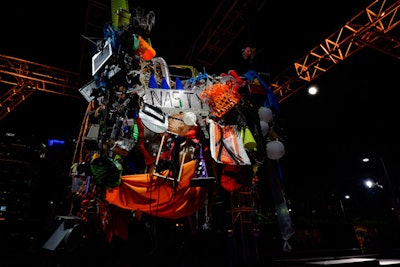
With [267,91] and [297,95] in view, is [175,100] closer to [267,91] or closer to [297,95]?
[267,91]

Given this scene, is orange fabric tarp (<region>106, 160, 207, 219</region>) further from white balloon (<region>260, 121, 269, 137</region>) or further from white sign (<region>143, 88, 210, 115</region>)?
white balloon (<region>260, 121, 269, 137</region>)

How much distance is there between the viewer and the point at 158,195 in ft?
16.6

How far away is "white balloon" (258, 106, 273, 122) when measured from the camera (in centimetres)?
529

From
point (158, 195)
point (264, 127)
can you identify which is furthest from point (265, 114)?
point (158, 195)

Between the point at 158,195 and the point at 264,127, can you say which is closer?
the point at 158,195

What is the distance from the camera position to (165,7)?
24.9 ft

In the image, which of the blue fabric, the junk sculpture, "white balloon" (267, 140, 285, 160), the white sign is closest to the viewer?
the junk sculpture

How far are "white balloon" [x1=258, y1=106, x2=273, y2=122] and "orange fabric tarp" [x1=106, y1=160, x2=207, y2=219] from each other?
1791 mm

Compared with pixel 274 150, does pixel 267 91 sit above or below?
above

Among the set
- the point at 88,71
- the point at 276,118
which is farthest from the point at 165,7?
the point at 276,118

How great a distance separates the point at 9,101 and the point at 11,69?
2280mm

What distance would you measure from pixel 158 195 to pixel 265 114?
9.39 feet

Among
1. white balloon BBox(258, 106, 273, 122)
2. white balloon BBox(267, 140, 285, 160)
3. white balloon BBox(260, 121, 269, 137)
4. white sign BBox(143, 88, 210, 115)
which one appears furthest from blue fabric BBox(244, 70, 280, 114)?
white sign BBox(143, 88, 210, 115)

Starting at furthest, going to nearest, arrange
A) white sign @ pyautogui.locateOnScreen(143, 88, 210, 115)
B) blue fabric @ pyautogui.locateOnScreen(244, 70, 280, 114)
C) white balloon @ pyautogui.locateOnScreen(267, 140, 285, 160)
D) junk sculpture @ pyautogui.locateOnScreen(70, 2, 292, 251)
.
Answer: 1. blue fabric @ pyautogui.locateOnScreen(244, 70, 280, 114)
2. white balloon @ pyautogui.locateOnScreen(267, 140, 285, 160)
3. white sign @ pyautogui.locateOnScreen(143, 88, 210, 115)
4. junk sculpture @ pyautogui.locateOnScreen(70, 2, 292, 251)
